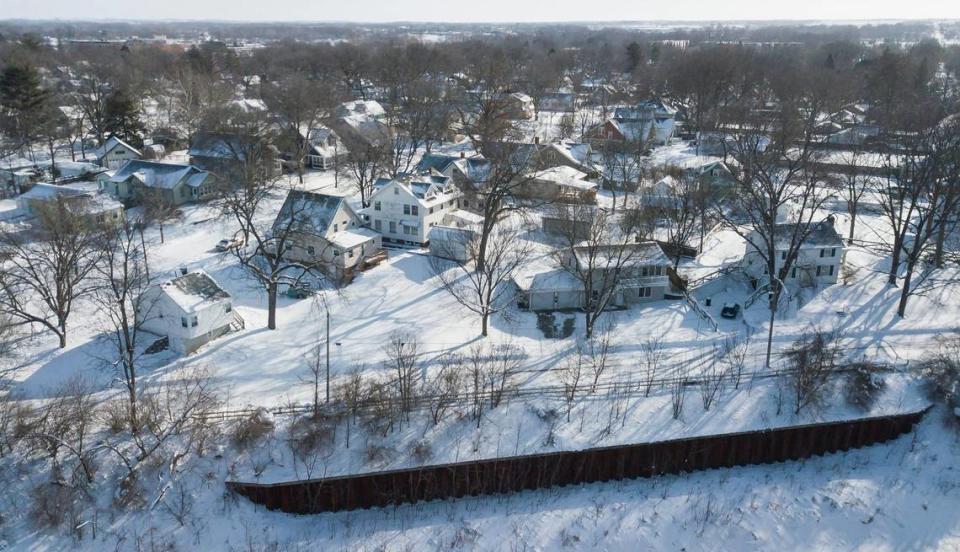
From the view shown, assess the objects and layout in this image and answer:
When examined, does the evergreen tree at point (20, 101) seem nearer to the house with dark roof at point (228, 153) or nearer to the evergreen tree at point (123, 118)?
the evergreen tree at point (123, 118)

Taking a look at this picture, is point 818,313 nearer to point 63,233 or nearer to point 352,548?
point 352,548

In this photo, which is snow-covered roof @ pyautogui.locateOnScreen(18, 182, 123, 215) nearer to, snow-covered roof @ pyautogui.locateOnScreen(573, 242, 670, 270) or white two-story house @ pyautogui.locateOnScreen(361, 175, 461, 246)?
white two-story house @ pyautogui.locateOnScreen(361, 175, 461, 246)

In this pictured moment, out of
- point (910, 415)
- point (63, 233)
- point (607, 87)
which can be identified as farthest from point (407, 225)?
point (607, 87)

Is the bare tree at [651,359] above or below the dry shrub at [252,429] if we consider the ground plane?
above

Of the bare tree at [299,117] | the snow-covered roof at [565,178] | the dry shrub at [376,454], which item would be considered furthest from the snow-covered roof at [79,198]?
the dry shrub at [376,454]

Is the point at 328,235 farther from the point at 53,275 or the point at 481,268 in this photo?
the point at 53,275

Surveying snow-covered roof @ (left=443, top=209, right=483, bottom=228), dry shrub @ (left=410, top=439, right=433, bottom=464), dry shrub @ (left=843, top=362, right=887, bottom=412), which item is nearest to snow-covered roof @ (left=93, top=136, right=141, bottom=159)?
snow-covered roof @ (left=443, top=209, right=483, bottom=228)

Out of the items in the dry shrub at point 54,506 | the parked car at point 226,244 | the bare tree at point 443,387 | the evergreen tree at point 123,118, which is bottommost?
the dry shrub at point 54,506
